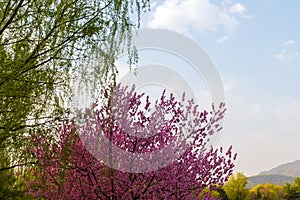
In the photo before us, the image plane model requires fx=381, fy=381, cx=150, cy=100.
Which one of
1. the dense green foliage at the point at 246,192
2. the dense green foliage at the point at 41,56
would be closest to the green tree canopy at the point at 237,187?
the dense green foliage at the point at 246,192

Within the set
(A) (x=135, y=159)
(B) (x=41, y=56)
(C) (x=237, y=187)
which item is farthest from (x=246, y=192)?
(B) (x=41, y=56)

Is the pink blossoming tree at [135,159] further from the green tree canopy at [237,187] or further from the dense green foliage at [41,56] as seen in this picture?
the green tree canopy at [237,187]

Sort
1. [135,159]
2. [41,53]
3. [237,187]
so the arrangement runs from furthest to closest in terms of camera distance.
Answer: [237,187]
[135,159]
[41,53]

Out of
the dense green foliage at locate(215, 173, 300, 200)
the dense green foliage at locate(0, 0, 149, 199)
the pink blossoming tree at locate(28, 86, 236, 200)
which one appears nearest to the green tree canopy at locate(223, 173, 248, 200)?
the dense green foliage at locate(215, 173, 300, 200)

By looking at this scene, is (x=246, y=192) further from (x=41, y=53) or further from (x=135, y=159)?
(x=41, y=53)

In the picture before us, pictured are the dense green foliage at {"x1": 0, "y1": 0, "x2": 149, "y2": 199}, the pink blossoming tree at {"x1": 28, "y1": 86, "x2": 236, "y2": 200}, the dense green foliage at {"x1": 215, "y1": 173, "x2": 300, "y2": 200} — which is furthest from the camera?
the dense green foliage at {"x1": 215, "y1": 173, "x2": 300, "y2": 200}

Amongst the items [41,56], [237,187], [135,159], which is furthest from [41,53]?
[237,187]

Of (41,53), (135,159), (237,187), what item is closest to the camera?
(41,53)

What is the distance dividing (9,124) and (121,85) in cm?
496

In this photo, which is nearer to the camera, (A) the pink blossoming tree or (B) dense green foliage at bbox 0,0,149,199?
(B) dense green foliage at bbox 0,0,149,199

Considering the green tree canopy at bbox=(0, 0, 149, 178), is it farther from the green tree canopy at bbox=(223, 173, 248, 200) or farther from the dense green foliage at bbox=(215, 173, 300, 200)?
the green tree canopy at bbox=(223, 173, 248, 200)

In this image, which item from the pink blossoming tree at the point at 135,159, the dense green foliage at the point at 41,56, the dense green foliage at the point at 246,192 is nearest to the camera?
the dense green foliage at the point at 41,56

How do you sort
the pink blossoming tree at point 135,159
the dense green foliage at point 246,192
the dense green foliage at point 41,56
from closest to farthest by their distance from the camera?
1. the dense green foliage at point 41,56
2. the pink blossoming tree at point 135,159
3. the dense green foliage at point 246,192

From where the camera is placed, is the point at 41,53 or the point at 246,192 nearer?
the point at 41,53
